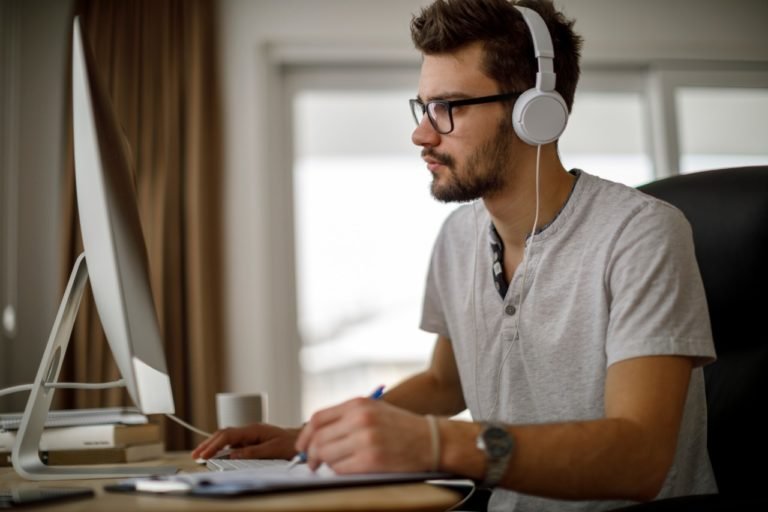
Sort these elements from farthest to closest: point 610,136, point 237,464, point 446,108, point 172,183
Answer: point 610,136, point 172,183, point 446,108, point 237,464

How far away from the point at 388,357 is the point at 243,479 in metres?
2.61

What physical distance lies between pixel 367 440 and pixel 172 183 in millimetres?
2450

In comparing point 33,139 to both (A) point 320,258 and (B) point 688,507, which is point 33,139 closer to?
(A) point 320,258

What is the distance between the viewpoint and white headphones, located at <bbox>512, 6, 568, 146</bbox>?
125 cm

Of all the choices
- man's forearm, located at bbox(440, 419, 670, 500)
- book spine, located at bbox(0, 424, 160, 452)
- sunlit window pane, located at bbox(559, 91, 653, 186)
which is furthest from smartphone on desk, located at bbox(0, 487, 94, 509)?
sunlit window pane, located at bbox(559, 91, 653, 186)

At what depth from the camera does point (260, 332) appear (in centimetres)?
303

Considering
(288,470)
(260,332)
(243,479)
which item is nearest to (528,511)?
(288,470)

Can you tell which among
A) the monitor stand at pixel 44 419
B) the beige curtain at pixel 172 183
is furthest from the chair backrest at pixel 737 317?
the beige curtain at pixel 172 183

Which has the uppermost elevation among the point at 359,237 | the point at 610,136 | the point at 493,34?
the point at 610,136

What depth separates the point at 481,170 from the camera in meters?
1.31

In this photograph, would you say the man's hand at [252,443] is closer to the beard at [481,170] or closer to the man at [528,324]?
the man at [528,324]

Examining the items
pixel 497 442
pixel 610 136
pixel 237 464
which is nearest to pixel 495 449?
pixel 497 442

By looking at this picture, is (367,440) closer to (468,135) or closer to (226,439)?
(226,439)

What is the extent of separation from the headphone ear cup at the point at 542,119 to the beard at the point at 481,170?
0.07 m
